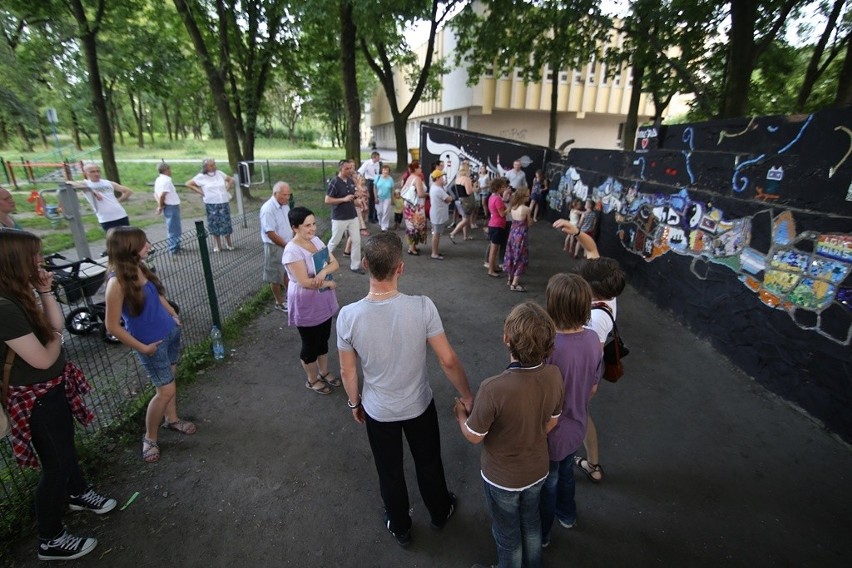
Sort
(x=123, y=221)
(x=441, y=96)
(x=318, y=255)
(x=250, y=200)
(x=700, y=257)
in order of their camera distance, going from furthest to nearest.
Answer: (x=441, y=96) < (x=250, y=200) < (x=123, y=221) < (x=700, y=257) < (x=318, y=255)

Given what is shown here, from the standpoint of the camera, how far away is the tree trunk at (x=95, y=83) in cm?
1111

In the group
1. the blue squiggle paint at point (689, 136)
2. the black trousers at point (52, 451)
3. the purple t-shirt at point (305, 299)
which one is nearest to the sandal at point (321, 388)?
the purple t-shirt at point (305, 299)

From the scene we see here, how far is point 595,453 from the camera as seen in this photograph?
3139 millimetres

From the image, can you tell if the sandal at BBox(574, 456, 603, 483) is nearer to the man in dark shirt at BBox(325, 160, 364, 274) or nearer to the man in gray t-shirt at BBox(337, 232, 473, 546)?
the man in gray t-shirt at BBox(337, 232, 473, 546)

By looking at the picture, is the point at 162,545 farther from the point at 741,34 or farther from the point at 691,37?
the point at 691,37

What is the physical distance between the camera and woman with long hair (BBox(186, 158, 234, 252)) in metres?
8.09

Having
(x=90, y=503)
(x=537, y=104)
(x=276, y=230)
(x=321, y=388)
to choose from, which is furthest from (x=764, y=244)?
(x=537, y=104)

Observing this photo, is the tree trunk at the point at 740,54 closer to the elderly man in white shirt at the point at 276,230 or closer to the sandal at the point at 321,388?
the elderly man in white shirt at the point at 276,230

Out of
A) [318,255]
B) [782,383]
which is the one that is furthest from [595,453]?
[318,255]

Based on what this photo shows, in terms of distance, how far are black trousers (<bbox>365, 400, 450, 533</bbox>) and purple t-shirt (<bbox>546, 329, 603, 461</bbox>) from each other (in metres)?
0.69

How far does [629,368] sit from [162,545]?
15.1 ft

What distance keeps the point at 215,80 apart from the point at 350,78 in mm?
4329

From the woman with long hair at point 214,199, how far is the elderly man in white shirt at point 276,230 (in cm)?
278

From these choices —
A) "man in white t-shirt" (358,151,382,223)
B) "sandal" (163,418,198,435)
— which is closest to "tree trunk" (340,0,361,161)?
"man in white t-shirt" (358,151,382,223)
